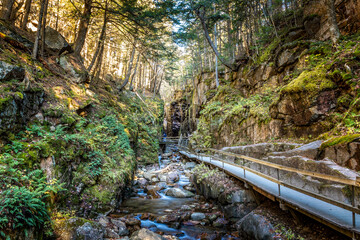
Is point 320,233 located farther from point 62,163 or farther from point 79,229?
point 62,163

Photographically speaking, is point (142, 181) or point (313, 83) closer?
point (313, 83)

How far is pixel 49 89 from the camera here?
8.22 metres

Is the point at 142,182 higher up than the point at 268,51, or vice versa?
the point at 268,51

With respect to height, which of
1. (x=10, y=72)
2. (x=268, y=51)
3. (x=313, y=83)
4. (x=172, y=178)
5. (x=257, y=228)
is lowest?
(x=172, y=178)

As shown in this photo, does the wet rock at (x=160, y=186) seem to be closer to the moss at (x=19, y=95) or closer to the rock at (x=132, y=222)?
the rock at (x=132, y=222)

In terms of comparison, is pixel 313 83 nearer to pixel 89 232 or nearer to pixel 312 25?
pixel 312 25

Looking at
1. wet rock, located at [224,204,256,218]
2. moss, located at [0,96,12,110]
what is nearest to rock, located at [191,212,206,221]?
Answer: wet rock, located at [224,204,256,218]

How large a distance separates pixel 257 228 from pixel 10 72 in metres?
9.07

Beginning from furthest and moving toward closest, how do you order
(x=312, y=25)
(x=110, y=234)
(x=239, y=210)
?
(x=312, y=25)
(x=239, y=210)
(x=110, y=234)

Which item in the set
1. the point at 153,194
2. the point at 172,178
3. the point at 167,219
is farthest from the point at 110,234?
the point at 172,178

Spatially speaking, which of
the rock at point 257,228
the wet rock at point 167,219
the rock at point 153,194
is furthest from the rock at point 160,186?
the rock at point 257,228

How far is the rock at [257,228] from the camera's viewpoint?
425 cm

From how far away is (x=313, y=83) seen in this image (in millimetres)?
6855

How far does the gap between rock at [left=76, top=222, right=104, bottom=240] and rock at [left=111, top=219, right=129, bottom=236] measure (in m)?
0.71
